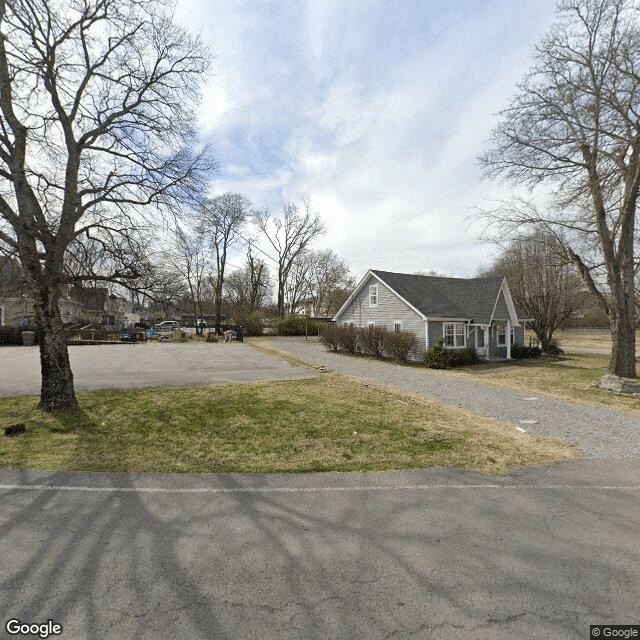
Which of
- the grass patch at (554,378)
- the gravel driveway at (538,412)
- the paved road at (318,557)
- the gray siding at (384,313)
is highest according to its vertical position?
the gray siding at (384,313)

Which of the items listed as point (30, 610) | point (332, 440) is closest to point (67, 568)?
point (30, 610)

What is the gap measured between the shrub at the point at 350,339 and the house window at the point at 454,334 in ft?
17.5

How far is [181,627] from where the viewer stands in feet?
8.23

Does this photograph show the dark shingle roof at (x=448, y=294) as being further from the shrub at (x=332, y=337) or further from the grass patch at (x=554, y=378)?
the shrub at (x=332, y=337)

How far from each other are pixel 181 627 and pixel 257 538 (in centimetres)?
113

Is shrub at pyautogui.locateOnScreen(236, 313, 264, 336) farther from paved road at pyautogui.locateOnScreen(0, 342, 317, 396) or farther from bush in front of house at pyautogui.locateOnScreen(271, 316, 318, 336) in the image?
paved road at pyautogui.locateOnScreen(0, 342, 317, 396)

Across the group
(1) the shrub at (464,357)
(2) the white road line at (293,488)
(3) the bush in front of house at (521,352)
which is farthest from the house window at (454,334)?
(2) the white road line at (293,488)

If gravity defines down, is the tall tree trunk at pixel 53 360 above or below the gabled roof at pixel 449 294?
below

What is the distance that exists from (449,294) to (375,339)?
7.04 meters

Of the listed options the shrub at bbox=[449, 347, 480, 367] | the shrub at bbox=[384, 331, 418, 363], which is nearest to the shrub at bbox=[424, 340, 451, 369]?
the shrub at bbox=[449, 347, 480, 367]

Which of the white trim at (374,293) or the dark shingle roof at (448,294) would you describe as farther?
the white trim at (374,293)

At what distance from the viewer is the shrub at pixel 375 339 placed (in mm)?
21609

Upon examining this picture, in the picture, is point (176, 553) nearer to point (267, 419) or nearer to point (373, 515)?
point (373, 515)

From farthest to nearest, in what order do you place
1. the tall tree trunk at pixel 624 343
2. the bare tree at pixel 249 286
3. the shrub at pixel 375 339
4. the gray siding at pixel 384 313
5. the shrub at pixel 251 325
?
the bare tree at pixel 249 286
the shrub at pixel 251 325
the shrub at pixel 375 339
the gray siding at pixel 384 313
the tall tree trunk at pixel 624 343
